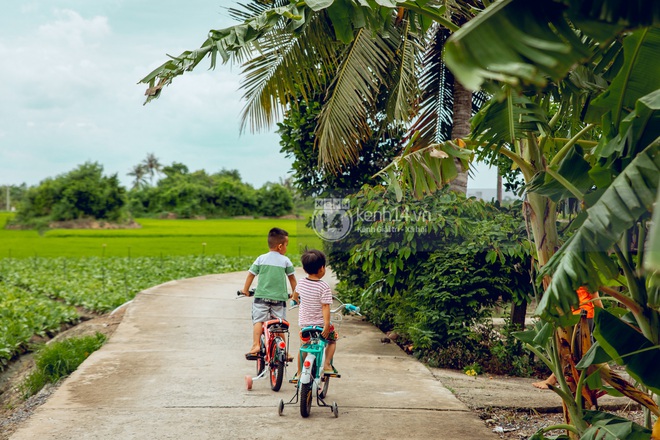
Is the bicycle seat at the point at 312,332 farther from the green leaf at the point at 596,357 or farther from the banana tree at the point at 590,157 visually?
the green leaf at the point at 596,357

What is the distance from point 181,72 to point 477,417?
3.30m

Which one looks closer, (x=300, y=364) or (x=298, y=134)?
(x=300, y=364)

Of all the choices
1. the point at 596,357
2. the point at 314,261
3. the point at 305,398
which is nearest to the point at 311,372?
the point at 305,398

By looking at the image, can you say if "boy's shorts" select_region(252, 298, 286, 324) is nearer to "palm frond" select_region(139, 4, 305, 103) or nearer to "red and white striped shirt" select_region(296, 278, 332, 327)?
"red and white striped shirt" select_region(296, 278, 332, 327)

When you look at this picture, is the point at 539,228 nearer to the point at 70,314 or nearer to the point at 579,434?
the point at 579,434

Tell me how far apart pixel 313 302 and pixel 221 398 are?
3.81ft

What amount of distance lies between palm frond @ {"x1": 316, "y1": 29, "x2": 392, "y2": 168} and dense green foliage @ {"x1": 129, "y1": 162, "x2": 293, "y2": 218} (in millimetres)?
53440

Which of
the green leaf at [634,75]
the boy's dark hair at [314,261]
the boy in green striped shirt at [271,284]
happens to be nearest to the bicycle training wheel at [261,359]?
the boy in green striped shirt at [271,284]

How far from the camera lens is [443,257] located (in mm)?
7031

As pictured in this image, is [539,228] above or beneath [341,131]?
beneath

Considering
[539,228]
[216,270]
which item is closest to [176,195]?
[216,270]

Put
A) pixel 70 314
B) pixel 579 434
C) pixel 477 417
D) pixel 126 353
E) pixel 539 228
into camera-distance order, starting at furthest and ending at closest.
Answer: pixel 70 314 < pixel 126 353 < pixel 477 417 < pixel 539 228 < pixel 579 434

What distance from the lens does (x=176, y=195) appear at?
65.6 m

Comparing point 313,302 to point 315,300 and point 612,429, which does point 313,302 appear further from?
point 612,429
